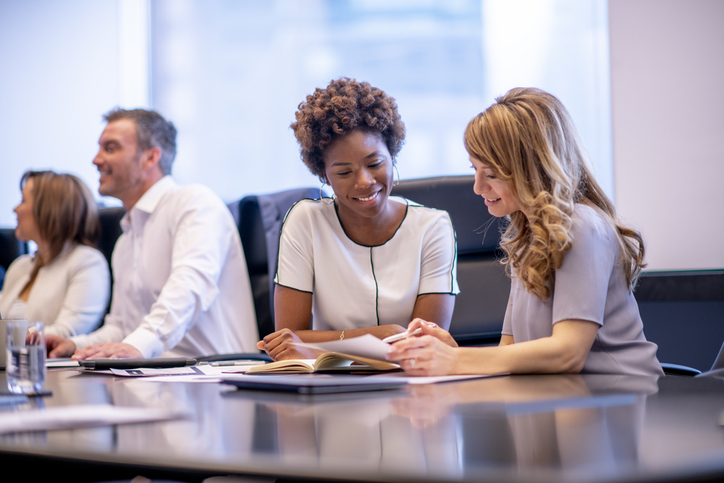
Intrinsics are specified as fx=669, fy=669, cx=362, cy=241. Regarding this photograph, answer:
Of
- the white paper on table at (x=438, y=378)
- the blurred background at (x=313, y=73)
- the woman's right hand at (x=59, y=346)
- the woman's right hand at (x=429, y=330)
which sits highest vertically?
the blurred background at (x=313, y=73)

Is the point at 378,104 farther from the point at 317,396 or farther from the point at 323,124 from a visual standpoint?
the point at 317,396

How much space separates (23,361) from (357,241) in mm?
1082

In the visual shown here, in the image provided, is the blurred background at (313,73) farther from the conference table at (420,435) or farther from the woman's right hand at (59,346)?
the conference table at (420,435)

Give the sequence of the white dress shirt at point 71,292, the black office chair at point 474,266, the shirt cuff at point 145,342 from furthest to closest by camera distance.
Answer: the white dress shirt at point 71,292
the black office chair at point 474,266
the shirt cuff at point 145,342

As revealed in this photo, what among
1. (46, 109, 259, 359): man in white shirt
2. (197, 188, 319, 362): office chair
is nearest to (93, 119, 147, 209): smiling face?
(46, 109, 259, 359): man in white shirt

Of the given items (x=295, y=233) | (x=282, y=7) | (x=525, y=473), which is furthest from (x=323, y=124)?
(x=282, y=7)

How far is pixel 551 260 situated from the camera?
4.00 ft

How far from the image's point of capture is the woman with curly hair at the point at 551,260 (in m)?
1.12

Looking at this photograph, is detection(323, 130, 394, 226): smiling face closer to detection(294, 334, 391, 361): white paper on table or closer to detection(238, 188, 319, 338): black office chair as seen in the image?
detection(238, 188, 319, 338): black office chair

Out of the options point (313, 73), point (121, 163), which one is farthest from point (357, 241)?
point (313, 73)

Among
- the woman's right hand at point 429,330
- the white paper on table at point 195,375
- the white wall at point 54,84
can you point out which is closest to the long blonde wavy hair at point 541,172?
the woman's right hand at point 429,330

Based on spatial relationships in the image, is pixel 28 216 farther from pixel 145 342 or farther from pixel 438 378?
pixel 438 378

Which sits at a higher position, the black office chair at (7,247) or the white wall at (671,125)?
the white wall at (671,125)

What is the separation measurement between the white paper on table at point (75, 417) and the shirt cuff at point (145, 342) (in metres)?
1.17
